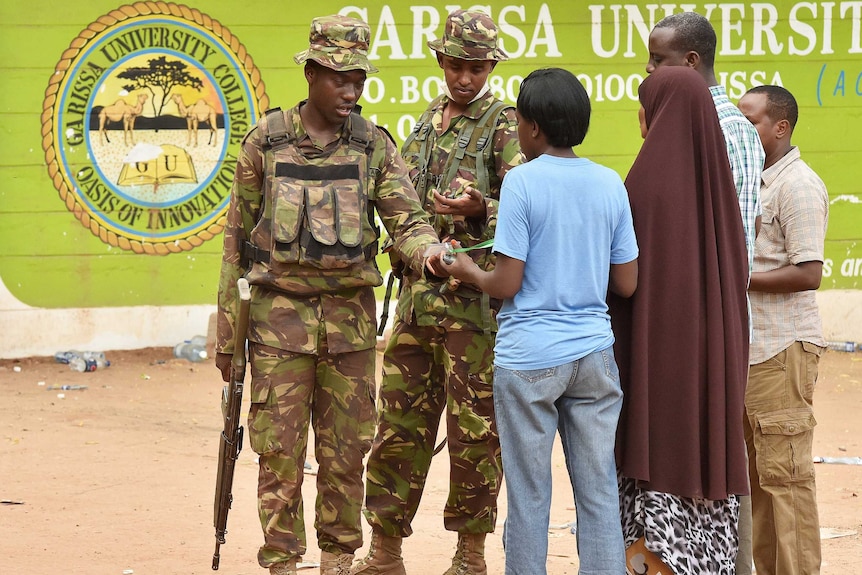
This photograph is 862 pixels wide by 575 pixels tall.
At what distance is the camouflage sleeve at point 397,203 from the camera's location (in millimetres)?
4258

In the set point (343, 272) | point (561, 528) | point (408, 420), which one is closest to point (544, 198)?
point (343, 272)

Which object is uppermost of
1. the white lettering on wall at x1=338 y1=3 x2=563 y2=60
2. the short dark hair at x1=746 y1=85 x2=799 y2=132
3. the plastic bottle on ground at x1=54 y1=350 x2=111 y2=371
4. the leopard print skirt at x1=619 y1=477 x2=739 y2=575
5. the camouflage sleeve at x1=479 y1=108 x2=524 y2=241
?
the white lettering on wall at x1=338 y1=3 x2=563 y2=60

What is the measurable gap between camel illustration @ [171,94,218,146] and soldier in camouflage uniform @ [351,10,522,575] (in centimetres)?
481

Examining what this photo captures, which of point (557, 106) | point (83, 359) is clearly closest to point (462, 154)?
point (557, 106)

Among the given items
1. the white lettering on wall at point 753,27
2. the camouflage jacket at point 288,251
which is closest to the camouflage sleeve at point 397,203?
the camouflage jacket at point 288,251

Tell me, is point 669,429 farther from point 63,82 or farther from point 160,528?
point 63,82

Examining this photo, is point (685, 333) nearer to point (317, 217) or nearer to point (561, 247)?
point (561, 247)

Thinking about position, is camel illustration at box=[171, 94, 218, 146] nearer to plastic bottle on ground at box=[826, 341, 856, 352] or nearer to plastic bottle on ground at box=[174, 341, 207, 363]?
plastic bottle on ground at box=[174, 341, 207, 363]

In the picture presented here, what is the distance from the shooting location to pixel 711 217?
11.0 feet

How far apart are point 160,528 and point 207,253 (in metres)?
4.25

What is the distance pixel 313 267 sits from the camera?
13.5 feet

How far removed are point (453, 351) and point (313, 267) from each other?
A: 0.70m

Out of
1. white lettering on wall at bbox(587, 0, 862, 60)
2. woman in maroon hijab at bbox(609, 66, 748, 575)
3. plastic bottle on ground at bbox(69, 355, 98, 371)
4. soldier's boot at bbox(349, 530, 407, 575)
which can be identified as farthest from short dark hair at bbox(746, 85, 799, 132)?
plastic bottle on ground at bbox(69, 355, 98, 371)

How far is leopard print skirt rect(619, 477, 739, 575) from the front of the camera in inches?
134
